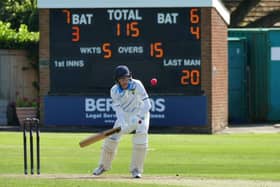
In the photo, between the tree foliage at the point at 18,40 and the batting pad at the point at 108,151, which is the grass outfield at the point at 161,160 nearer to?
the batting pad at the point at 108,151

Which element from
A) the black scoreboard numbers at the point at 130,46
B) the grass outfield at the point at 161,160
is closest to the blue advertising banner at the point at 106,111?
the black scoreboard numbers at the point at 130,46

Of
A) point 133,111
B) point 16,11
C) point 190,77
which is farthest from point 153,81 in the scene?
point 16,11

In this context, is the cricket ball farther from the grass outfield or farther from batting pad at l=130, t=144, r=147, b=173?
batting pad at l=130, t=144, r=147, b=173

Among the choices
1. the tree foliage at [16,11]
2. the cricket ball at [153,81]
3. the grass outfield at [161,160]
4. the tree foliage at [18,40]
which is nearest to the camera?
the grass outfield at [161,160]

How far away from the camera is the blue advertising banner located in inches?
1091

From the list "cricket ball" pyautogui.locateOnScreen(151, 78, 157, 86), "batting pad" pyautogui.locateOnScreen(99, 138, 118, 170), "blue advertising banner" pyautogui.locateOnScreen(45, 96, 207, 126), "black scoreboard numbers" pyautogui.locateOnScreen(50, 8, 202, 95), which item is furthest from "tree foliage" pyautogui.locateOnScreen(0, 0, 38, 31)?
"batting pad" pyautogui.locateOnScreen(99, 138, 118, 170)

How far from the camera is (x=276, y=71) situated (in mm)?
31484

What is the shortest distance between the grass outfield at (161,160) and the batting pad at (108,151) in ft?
0.68

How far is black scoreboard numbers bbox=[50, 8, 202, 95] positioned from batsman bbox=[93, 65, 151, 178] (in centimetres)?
1182

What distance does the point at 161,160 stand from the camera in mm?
19672

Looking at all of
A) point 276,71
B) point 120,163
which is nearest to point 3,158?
Result: point 120,163

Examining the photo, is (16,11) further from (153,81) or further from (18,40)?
(153,81)

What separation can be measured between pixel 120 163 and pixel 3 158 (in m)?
2.30

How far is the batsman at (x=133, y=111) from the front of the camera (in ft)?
50.5
